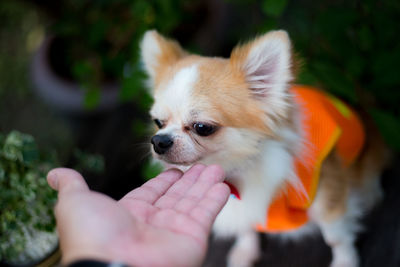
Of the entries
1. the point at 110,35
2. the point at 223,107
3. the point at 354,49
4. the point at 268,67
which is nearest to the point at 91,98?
the point at 110,35

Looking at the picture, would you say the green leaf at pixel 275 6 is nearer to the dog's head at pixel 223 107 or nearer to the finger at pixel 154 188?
the dog's head at pixel 223 107

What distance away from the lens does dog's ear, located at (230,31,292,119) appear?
1.10m

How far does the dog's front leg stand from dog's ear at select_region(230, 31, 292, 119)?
2.68 feet

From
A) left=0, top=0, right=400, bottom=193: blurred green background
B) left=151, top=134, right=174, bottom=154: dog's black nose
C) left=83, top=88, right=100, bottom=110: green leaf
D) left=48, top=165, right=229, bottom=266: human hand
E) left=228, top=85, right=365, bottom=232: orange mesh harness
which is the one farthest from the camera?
left=83, top=88, right=100, bottom=110: green leaf

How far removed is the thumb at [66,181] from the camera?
0.96 meters

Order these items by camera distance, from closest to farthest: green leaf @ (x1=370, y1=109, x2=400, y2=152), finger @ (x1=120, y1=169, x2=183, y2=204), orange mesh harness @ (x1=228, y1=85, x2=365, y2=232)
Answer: finger @ (x1=120, y1=169, x2=183, y2=204) → orange mesh harness @ (x1=228, y1=85, x2=365, y2=232) → green leaf @ (x1=370, y1=109, x2=400, y2=152)

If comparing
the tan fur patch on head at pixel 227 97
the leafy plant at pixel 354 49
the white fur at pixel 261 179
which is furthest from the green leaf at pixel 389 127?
the tan fur patch on head at pixel 227 97

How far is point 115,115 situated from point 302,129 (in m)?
1.57

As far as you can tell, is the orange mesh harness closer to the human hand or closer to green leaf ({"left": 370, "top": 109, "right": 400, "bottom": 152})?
green leaf ({"left": 370, "top": 109, "right": 400, "bottom": 152})

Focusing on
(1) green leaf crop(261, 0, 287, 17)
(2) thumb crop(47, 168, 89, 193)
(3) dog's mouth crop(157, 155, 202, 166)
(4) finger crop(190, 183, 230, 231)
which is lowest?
(4) finger crop(190, 183, 230, 231)

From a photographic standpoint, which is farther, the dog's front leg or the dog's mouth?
the dog's front leg

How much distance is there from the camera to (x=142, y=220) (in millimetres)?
968

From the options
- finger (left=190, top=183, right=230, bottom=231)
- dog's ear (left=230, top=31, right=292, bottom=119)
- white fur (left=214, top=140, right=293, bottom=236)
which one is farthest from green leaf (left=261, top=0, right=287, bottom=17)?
finger (left=190, top=183, right=230, bottom=231)

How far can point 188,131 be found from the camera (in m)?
1.21
